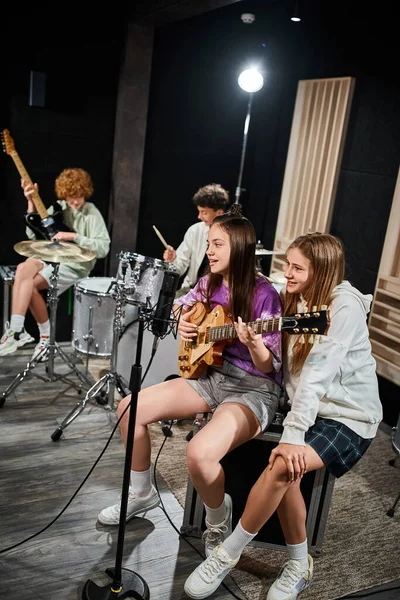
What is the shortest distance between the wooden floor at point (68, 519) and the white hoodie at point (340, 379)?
0.84 m

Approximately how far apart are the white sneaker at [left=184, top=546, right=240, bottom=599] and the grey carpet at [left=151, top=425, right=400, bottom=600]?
0.18m

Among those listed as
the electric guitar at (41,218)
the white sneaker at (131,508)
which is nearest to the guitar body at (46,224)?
the electric guitar at (41,218)

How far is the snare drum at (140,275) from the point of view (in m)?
3.68

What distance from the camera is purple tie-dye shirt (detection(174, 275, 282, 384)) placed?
253 centimetres

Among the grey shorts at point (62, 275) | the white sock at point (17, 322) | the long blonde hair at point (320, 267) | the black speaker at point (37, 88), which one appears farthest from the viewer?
the black speaker at point (37, 88)

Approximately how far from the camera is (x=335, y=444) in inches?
96.9

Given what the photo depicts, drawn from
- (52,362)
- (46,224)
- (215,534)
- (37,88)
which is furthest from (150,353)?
(37,88)

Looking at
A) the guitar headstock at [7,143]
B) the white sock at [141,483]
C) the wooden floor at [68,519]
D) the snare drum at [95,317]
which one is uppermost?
the guitar headstock at [7,143]

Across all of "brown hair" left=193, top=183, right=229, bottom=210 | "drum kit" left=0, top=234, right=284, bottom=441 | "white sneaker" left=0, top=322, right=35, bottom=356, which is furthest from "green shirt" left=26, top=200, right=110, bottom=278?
"brown hair" left=193, top=183, right=229, bottom=210

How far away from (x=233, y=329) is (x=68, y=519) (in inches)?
49.3

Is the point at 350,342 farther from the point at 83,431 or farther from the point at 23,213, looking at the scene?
the point at 23,213

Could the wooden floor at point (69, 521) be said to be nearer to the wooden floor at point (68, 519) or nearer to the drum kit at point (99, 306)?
the wooden floor at point (68, 519)

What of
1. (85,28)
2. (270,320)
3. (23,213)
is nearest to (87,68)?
(85,28)

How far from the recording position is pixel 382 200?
4.41 m
